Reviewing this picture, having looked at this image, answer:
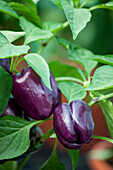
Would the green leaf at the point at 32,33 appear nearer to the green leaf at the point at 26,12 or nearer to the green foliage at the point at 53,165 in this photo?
the green leaf at the point at 26,12

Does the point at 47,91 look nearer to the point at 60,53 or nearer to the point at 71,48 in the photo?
the point at 71,48

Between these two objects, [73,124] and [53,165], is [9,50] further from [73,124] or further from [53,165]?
[53,165]

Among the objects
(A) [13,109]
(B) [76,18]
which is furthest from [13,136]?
(B) [76,18]

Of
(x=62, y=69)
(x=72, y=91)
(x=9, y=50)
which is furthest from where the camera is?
(x=62, y=69)

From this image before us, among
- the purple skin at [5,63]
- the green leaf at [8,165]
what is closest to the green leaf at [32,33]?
the purple skin at [5,63]

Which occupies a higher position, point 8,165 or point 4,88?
point 4,88

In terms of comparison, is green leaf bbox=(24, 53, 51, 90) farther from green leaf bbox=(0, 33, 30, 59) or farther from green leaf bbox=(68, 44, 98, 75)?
green leaf bbox=(68, 44, 98, 75)
